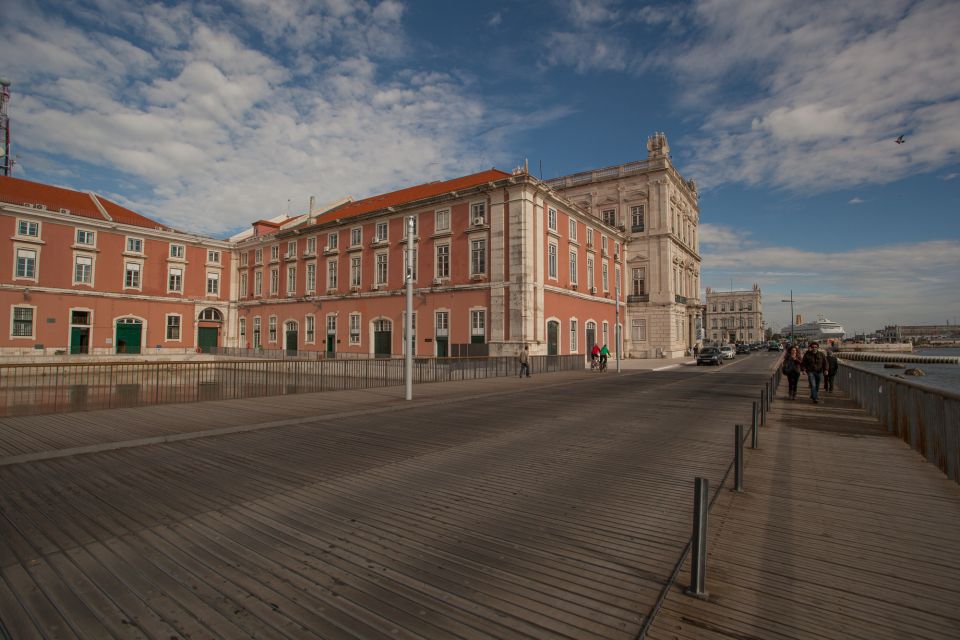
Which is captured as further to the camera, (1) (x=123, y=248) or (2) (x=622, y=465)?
(1) (x=123, y=248)

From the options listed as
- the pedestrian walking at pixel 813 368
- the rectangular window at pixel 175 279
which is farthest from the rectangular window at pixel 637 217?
the rectangular window at pixel 175 279

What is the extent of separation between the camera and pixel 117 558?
3.70m

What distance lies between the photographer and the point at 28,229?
35.4m

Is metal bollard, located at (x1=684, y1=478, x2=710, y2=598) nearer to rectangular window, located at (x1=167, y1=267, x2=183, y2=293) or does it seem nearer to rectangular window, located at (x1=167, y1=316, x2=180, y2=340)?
rectangular window, located at (x1=167, y1=316, x2=180, y2=340)

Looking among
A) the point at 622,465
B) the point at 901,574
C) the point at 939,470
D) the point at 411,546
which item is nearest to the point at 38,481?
the point at 411,546

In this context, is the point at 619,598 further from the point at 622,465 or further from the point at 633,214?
the point at 633,214

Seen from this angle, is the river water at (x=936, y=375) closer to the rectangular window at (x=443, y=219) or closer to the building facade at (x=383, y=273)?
the building facade at (x=383, y=273)

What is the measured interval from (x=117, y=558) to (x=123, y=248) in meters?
46.8

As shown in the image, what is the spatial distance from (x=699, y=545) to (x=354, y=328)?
116ft

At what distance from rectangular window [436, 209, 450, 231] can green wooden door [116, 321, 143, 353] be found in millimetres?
28853

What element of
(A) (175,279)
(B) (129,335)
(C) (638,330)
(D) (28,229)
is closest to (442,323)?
(C) (638,330)

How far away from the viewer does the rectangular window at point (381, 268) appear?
1388 inches

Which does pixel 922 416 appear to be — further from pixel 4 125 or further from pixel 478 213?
pixel 4 125

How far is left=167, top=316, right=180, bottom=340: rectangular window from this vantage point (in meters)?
43.1
